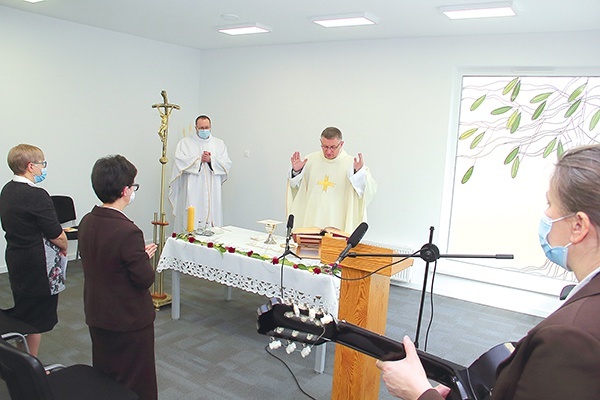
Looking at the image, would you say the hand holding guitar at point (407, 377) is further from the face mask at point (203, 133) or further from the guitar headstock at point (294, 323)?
the face mask at point (203, 133)

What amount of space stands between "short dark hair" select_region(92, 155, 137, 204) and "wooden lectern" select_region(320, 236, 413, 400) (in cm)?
99

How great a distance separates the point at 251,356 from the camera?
11.3ft

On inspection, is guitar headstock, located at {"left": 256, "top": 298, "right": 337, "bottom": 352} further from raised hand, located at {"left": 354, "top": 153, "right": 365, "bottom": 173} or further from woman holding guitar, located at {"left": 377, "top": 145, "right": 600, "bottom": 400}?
raised hand, located at {"left": 354, "top": 153, "right": 365, "bottom": 173}

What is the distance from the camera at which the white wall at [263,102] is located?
4969 mm

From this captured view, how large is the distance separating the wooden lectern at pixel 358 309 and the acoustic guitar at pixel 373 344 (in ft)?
2.27

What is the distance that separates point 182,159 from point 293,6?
7.75 feet

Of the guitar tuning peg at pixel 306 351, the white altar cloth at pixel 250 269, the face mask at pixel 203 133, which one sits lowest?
the white altar cloth at pixel 250 269

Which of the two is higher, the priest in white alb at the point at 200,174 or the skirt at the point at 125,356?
the priest in white alb at the point at 200,174

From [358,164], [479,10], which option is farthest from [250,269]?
[479,10]

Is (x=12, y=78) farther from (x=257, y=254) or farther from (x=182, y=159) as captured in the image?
(x=257, y=254)

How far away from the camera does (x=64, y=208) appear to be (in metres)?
A: 5.19

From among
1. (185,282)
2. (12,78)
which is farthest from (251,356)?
(12,78)

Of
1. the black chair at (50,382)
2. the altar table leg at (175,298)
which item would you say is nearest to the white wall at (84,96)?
the altar table leg at (175,298)

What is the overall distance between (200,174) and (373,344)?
478 centimetres
